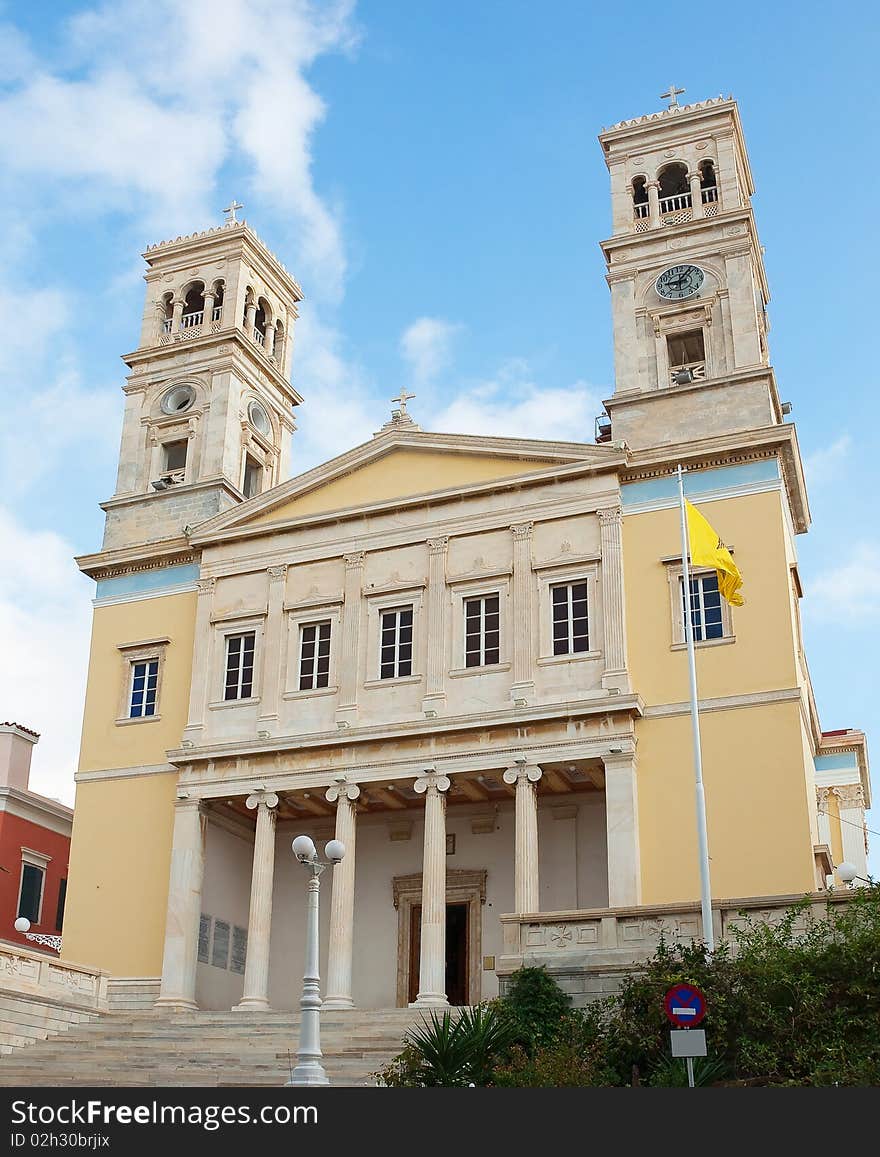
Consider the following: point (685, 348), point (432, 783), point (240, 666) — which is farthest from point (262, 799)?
point (685, 348)

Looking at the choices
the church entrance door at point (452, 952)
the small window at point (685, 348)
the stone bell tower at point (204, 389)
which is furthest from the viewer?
the stone bell tower at point (204, 389)

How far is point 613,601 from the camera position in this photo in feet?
95.3

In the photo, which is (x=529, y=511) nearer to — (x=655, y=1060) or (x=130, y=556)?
(x=130, y=556)

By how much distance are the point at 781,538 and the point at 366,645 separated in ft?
30.7

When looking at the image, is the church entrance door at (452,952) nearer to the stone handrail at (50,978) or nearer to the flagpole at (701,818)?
the stone handrail at (50,978)

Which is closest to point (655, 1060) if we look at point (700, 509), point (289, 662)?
point (700, 509)

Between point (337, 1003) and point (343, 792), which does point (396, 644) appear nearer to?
point (343, 792)

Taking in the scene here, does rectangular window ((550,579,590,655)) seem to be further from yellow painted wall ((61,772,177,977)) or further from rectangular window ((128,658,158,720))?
rectangular window ((128,658,158,720))

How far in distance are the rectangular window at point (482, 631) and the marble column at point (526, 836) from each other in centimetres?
276

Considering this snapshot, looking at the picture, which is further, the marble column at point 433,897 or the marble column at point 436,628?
the marble column at point 436,628

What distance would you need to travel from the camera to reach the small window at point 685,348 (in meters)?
32.8

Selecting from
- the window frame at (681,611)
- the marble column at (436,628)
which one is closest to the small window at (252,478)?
the marble column at (436,628)

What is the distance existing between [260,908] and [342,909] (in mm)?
1926

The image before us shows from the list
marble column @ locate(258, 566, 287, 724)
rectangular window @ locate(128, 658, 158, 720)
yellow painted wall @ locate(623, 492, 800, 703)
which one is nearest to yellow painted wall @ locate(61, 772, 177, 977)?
rectangular window @ locate(128, 658, 158, 720)
